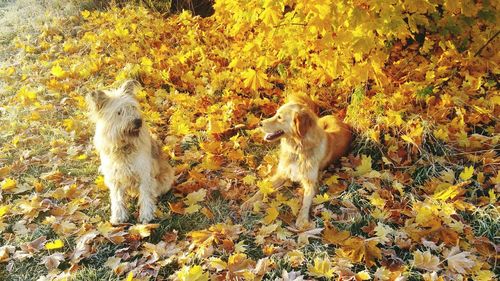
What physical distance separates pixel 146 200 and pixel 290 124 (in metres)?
1.65

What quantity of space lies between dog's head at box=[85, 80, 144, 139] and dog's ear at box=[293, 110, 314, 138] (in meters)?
1.53

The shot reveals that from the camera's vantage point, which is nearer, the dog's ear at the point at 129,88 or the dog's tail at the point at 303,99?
the dog's ear at the point at 129,88

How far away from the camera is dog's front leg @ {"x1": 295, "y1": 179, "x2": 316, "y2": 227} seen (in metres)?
4.25

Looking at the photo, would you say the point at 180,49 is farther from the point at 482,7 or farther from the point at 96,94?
the point at 482,7

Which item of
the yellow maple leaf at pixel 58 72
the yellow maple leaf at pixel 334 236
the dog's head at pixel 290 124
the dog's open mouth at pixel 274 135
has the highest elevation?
the yellow maple leaf at pixel 58 72

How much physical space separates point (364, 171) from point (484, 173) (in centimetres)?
120

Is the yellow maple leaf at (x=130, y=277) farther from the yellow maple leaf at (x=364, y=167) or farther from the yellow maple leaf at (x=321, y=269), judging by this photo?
the yellow maple leaf at (x=364, y=167)

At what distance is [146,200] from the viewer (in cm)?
443

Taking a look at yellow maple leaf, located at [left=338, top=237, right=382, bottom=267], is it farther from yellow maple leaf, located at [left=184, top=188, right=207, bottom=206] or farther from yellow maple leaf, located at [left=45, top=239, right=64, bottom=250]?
yellow maple leaf, located at [left=45, top=239, right=64, bottom=250]

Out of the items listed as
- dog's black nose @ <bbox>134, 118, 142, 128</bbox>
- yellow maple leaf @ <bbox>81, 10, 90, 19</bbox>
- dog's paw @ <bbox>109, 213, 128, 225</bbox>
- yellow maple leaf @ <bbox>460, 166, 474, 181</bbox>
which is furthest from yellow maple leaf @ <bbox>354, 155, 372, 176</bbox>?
yellow maple leaf @ <bbox>81, 10, 90, 19</bbox>

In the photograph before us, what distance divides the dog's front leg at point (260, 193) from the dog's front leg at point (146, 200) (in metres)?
0.92

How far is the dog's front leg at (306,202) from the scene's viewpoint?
167 inches

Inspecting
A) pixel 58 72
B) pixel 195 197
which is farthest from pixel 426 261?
pixel 58 72

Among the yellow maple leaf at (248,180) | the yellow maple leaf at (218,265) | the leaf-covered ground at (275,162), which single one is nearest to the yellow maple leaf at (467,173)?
the leaf-covered ground at (275,162)
